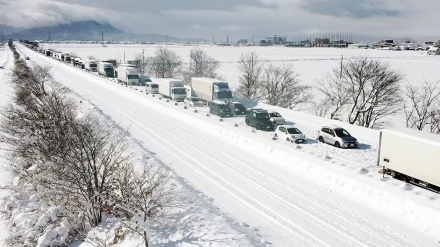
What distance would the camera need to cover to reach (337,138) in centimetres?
2755

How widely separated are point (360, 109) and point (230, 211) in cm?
3247

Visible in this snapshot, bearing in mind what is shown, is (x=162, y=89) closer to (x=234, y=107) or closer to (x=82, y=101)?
(x=82, y=101)

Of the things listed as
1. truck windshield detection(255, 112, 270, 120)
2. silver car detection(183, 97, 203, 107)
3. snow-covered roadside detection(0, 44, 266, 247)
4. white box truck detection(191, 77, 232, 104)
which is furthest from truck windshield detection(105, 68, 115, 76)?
snow-covered roadside detection(0, 44, 266, 247)

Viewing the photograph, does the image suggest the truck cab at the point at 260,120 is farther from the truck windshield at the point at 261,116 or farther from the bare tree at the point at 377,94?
the bare tree at the point at 377,94

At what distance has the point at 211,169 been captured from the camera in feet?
77.4

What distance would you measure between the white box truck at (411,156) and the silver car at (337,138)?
5.85 metres

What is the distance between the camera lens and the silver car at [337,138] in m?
27.1

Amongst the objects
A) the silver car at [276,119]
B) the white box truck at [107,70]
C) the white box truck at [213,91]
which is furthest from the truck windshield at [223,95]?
the white box truck at [107,70]

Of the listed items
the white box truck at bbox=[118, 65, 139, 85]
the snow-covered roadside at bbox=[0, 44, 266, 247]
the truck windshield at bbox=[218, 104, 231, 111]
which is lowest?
the snow-covered roadside at bbox=[0, 44, 266, 247]

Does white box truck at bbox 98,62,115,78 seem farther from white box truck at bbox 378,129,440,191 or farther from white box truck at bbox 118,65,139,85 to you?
white box truck at bbox 378,129,440,191

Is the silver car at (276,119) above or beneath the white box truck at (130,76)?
beneath

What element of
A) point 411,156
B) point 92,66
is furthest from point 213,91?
point 92,66

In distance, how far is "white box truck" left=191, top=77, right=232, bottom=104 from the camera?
43.5 meters

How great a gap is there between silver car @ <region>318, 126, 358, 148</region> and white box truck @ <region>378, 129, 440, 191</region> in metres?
5.85
